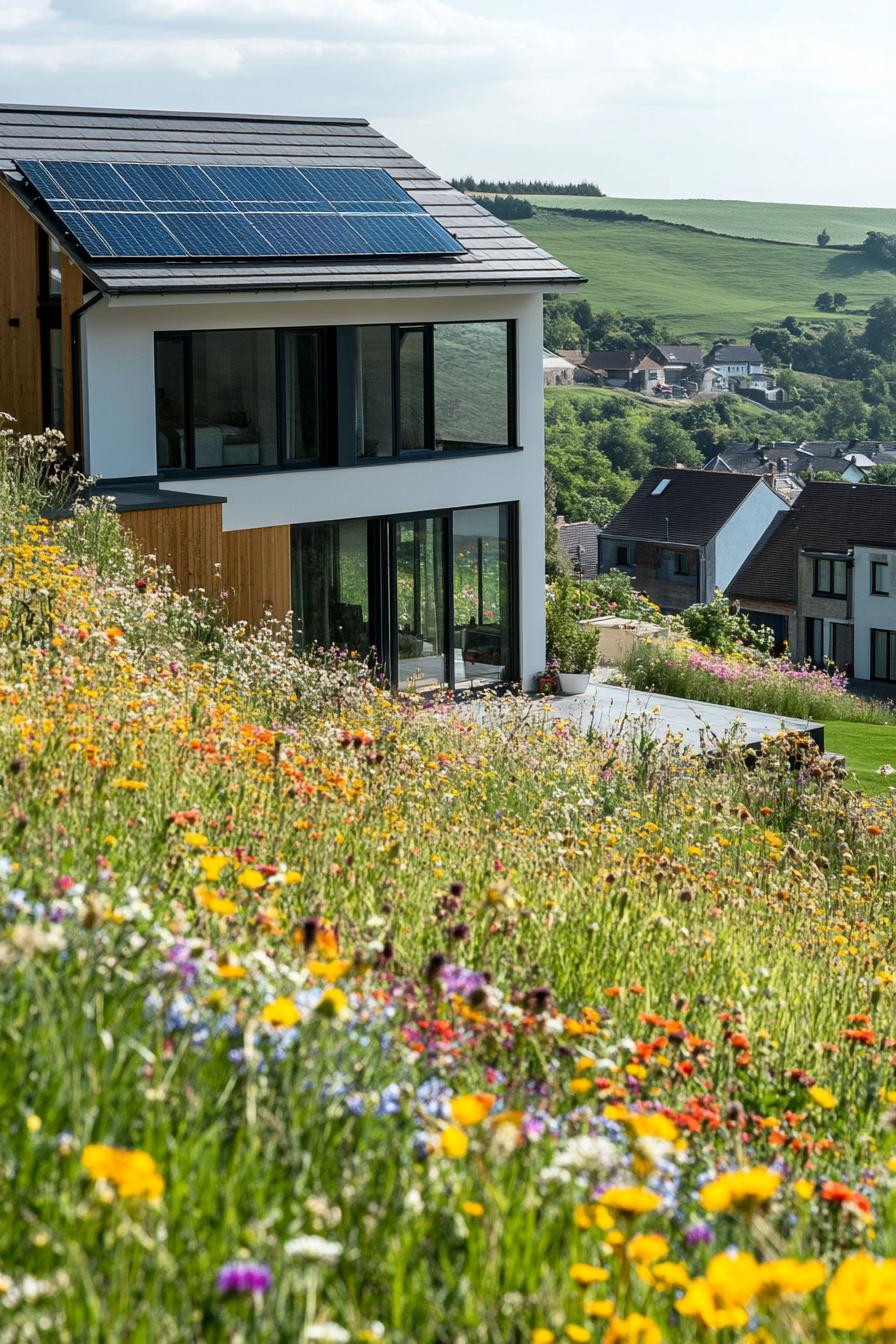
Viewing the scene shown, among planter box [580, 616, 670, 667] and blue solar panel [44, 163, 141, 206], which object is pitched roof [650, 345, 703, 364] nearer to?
planter box [580, 616, 670, 667]

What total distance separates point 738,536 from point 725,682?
48.7 m

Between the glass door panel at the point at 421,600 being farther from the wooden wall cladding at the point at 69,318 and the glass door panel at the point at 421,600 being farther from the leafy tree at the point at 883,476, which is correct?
the leafy tree at the point at 883,476

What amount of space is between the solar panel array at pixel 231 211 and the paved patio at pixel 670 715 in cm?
601

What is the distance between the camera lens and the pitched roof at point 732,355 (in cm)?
14562

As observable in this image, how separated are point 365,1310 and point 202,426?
49.9 ft

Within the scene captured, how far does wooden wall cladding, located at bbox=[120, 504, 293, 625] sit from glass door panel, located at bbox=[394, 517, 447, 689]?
74.4 inches

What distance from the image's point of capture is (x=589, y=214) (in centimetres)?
17338

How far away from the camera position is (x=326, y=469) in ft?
58.7

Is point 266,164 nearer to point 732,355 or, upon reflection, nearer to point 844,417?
point 844,417

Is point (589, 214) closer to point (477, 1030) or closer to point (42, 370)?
point (42, 370)

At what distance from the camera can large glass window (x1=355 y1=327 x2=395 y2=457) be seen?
59.9 feet

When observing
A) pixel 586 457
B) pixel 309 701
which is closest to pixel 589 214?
pixel 586 457

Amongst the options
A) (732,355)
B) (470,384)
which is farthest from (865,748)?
(732,355)

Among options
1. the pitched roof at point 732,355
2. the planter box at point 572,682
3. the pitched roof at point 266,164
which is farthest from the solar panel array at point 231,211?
the pitched roof at point 732,355
